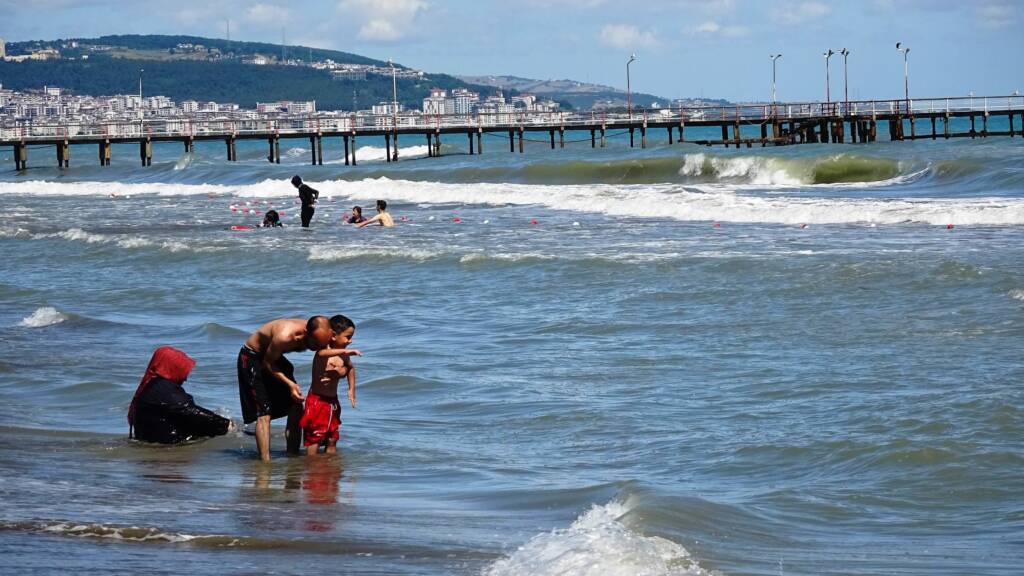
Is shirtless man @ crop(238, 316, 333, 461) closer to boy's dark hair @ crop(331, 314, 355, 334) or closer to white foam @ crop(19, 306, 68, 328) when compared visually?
boy's dark hair @ crop(331, 314, 355, 334)

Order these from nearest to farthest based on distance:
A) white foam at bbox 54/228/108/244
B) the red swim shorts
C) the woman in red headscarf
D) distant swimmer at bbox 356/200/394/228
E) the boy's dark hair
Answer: the boy's dark hair → the red swim shorts → the woman in red headscarf → white foam at bbox 54/228/108/244 → distant swimmer at bbox 356/200/394/228

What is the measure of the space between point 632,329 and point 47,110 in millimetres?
174258

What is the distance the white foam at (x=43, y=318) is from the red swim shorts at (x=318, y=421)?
773 centimetres

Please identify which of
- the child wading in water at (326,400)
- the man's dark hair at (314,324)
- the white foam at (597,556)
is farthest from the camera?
the child wading in water at (326,400)

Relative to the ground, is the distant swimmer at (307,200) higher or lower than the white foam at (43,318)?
higher

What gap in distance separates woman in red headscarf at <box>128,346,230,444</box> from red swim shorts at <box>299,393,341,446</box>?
97cm

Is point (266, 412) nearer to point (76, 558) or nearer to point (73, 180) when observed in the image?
point (76, 558)

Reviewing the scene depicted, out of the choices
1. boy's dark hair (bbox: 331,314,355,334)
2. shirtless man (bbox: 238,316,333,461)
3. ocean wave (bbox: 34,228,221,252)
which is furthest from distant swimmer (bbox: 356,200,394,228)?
boy's dark hair (bbox: 331,314,355,334)

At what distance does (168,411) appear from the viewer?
9906 mm

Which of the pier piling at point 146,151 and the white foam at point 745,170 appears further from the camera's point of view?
the pier piling at point 146,151

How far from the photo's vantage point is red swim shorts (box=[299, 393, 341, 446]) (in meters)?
9.43

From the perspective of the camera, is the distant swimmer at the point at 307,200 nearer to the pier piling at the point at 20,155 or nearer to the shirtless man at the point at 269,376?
the shirtless man at the point at 269,376

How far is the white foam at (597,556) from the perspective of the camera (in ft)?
19.9

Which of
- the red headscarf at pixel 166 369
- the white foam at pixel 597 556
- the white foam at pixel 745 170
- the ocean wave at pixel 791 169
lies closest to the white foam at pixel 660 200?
the white foam at pixel 745 170
